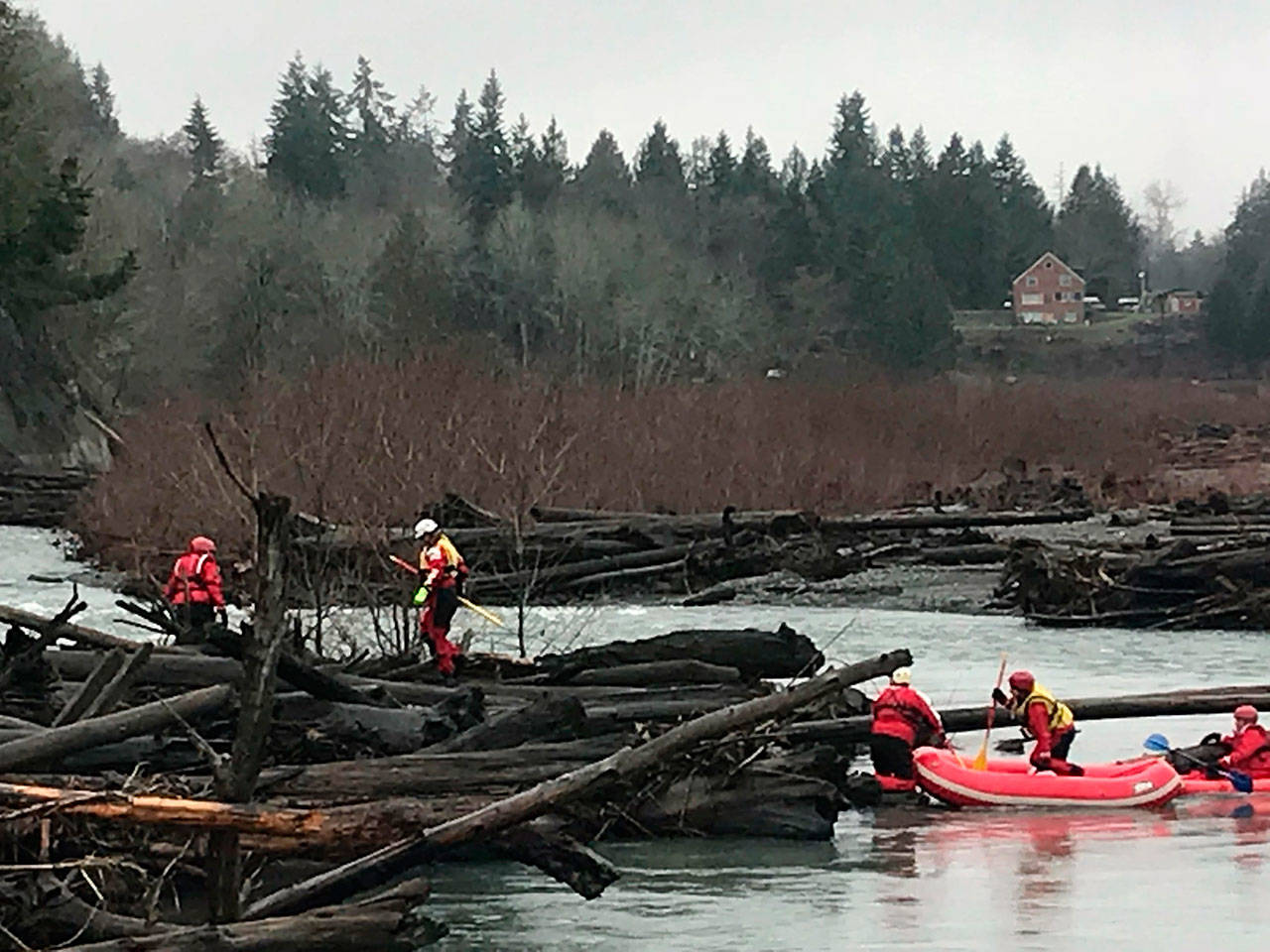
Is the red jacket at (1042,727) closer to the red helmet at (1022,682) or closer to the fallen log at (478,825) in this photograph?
the red helmet at (1022,682)

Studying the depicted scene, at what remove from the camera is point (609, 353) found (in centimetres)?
7856

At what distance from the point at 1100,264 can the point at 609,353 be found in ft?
241

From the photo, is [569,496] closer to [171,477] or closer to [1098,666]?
[171,477]

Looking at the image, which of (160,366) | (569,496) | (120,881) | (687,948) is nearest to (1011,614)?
(569,496)

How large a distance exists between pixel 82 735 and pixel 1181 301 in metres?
125

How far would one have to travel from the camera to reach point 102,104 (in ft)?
444

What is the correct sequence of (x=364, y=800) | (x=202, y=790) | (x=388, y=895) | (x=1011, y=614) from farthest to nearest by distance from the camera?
(x=1011, y=614) → (x=364, y=800) → (x=202, y=790) → (x=388, y=895)

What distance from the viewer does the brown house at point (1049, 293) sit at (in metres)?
118

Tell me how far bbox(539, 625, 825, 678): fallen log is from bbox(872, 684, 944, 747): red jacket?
44.9 inches

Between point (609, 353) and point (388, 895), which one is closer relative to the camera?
point (388, 895)

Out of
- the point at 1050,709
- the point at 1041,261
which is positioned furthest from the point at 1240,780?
the point at 1041,261

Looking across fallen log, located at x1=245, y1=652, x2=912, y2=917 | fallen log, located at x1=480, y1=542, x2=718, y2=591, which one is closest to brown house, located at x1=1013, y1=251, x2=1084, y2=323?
fallen log, located at x1=480, y1=542, x2=718, y2=591

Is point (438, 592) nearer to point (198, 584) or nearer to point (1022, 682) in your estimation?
point (198, 584)

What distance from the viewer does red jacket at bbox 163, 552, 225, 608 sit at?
1969 cm
